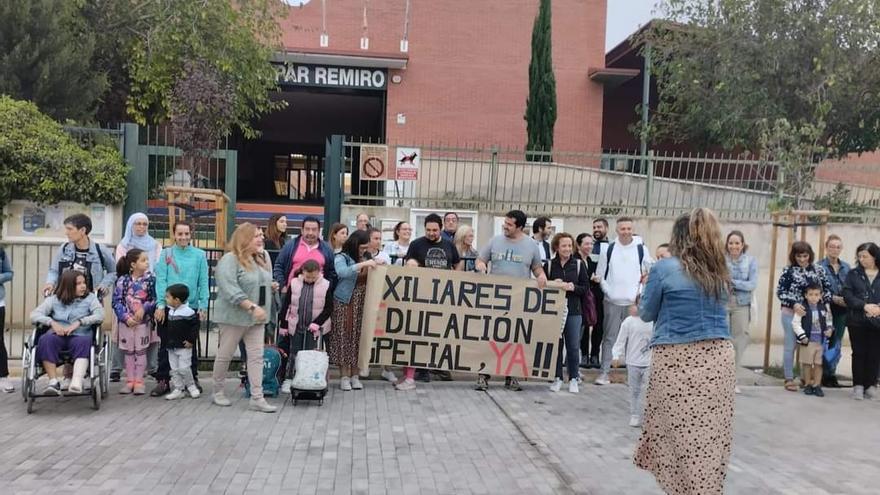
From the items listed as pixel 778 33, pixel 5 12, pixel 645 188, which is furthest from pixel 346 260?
pixel 778 33

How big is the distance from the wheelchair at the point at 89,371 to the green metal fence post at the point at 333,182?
4.06 metres

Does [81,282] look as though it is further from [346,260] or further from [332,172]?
[332,172]

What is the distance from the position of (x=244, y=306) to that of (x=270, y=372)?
967mm

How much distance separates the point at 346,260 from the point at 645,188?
642cm

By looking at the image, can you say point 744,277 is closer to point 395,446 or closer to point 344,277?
point 344,277

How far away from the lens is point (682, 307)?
4098mm

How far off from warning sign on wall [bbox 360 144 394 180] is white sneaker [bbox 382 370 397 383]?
10.8 feet

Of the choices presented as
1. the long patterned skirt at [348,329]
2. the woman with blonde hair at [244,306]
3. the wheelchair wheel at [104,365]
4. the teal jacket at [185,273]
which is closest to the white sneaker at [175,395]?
the woman with blonde hair at [244,306]

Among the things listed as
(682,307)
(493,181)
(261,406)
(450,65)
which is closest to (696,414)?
(682,307)

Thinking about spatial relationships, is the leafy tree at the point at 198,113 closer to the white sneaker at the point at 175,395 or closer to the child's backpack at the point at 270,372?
the white sneaker at the point at 175,395

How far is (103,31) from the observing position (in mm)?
16656

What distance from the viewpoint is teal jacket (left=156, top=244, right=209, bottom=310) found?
7094 mm

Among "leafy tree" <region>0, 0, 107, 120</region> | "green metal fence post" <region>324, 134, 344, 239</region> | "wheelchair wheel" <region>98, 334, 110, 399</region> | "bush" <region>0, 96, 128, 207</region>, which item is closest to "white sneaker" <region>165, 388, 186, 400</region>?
"wheelchair wheel" <region>98, 334, 110, 399</region>

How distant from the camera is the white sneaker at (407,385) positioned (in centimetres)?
777
